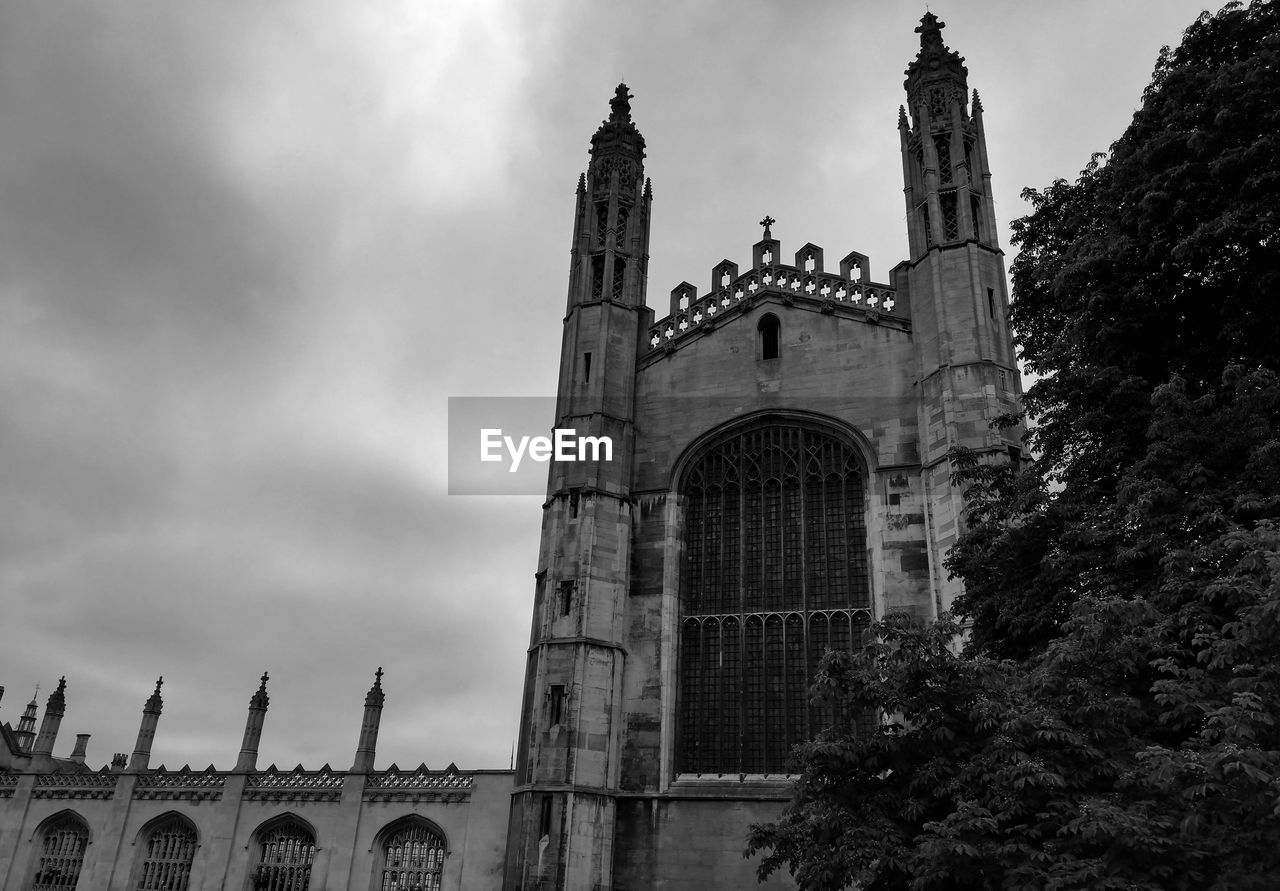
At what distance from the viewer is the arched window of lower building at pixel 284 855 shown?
25.5m

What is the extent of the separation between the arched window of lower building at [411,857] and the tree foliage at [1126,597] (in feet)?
46.8

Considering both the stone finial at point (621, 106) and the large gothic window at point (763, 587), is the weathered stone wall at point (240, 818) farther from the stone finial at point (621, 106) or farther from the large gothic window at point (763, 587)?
the stone finial at point (621, 106)

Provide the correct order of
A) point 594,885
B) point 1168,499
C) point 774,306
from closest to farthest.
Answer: point 1168,499
point 594,885
point 774,306

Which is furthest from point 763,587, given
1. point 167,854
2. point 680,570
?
point 167,854

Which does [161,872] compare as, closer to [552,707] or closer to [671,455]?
[552,707]

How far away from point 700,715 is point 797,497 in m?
5.45

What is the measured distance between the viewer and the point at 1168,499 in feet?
34.9

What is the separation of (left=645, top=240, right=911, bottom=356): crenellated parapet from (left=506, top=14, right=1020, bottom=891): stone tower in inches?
2.5

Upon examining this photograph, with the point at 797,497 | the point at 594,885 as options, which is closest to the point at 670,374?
the point at 797,497

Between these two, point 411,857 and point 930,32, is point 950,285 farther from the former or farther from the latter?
point 411,857

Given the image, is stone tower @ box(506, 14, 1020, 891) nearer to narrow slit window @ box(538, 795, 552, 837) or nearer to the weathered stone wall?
narrow slit window @ box(538, 795, 552, 837)

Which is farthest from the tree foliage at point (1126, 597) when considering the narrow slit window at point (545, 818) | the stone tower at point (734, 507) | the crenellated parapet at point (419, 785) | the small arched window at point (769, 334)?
the crenellated parapet at point (419, 785)

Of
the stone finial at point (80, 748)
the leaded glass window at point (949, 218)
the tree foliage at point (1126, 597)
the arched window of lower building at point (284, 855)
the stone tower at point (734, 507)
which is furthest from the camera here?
the stone finial at point (80, 748)

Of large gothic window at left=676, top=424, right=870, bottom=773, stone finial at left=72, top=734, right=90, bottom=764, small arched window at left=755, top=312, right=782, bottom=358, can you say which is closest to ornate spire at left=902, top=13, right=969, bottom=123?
small arched window at left=755, top=312, right=782, bottom=358
